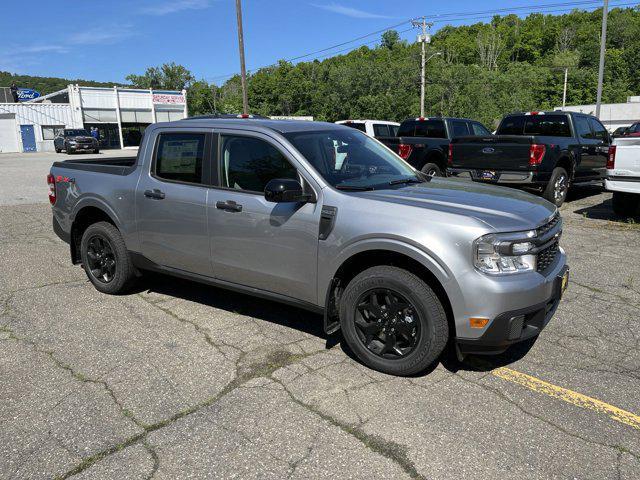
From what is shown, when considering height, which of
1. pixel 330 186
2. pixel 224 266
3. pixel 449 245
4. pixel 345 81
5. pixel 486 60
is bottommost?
pixel 224 266

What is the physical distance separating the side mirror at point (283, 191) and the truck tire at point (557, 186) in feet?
25.9

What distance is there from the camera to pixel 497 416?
10.2 ft

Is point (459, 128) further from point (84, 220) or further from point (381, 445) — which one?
point (381, 445)

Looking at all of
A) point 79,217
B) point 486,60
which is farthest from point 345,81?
point 79,217

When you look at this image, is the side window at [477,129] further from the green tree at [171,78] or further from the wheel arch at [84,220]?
the green tree at [171,78]

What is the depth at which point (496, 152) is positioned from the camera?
9.96m

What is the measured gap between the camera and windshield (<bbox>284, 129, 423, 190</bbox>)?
3.96m

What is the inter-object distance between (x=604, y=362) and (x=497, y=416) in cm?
128

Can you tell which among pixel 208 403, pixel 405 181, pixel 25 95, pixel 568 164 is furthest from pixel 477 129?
pixel 25 95

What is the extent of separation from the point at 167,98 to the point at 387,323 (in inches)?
1978

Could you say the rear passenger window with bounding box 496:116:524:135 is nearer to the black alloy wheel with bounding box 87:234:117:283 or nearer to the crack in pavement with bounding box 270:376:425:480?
the black alloy wheel with bounding box 87:234:117:283

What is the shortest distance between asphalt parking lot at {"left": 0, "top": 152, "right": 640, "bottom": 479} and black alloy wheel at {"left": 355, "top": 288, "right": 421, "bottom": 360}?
217 millimetres

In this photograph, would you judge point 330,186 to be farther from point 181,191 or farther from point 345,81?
point 345,81

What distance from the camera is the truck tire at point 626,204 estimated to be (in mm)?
9305
